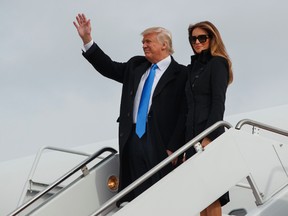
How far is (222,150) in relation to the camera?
4.91 meters

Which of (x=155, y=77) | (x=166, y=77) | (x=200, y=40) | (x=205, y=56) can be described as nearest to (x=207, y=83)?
(x=205, y=56)

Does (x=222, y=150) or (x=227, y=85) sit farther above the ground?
(x=227, y=85)

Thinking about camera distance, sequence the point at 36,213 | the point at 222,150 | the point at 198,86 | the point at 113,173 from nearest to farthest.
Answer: the point at 222,150, the point at 198,86, the point at 36,213, the point at 113,173

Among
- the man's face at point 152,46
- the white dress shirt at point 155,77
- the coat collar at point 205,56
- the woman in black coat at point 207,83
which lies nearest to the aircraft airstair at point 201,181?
the woman in black coat at point 207,83

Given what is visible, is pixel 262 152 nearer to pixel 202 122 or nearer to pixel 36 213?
pixel 202 122

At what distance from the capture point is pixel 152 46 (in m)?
5.62

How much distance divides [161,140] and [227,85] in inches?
26.8

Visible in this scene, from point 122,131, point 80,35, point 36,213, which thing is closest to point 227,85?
point 122,131

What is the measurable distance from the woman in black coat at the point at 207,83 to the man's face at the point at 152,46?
0.29 m

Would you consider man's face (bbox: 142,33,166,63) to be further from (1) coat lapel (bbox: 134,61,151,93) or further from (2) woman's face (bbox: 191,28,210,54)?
(2) woman's face (bbox: 191,28,210,54)

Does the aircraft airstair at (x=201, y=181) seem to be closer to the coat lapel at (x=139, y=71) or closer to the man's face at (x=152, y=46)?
the coat lapel at (x=139, y=71)

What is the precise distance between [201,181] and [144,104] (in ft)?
3.30

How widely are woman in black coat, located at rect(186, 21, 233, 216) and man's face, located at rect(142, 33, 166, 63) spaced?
11.4 inches

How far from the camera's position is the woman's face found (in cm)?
534
